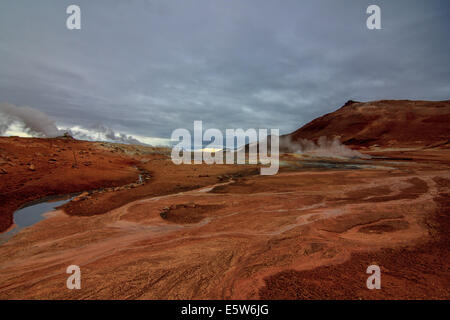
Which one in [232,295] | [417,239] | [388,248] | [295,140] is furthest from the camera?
[295,140]

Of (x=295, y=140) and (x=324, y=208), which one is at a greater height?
(x=295, y=140)

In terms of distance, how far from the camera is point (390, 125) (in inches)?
2749

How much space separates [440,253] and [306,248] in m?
3.33

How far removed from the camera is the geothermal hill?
5722cm

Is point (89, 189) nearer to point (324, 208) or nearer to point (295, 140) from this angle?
point (324, 208)

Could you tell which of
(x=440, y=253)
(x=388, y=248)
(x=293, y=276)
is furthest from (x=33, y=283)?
(x=440, y=253)

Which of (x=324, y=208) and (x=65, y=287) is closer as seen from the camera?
(x=65, y=287)

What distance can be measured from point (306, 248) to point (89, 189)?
54.2 ft

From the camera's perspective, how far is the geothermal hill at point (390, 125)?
5722 cm
